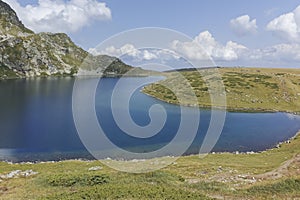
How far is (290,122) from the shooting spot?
3905 inches

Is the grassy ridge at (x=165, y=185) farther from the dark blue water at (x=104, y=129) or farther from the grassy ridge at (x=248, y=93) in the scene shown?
the grassy ridge at (x=248, y=93)

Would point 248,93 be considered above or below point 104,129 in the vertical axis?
above

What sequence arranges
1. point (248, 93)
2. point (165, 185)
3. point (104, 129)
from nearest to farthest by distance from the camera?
point (165, 185) < point (104, 129) < point (248, 93)

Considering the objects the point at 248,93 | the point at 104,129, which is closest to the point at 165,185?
the point at 104,129

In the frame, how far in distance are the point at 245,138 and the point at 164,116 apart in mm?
34191

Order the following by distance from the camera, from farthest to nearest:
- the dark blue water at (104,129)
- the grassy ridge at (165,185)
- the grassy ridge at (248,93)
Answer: the grassy ridge at (248,93)
the dark blue water at (104,129)
the grassy ridge at (165,185)

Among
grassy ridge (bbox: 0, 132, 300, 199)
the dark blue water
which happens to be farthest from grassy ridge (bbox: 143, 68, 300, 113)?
grassy ridge (bbox: 0, 132, 300, 199)

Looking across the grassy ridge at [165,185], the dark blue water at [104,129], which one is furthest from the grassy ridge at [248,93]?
the grassy ridge at [165,185]

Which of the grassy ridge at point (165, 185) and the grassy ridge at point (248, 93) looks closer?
the grassy ridge at point (165, 185)

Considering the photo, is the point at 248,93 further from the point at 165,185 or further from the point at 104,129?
the point at 165,185

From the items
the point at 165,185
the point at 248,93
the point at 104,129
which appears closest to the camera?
the point at 165,185

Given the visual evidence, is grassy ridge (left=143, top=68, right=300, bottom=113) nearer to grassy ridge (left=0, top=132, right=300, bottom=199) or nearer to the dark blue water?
the dark blue water

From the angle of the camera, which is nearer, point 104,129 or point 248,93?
point 104,129

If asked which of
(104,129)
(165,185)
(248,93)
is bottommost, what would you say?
(165,185)
